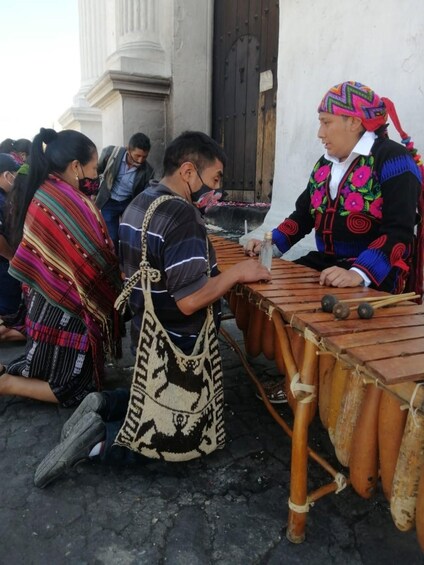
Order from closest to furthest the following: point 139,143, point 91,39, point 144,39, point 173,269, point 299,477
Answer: point 299,477, point 173,269, point 139,143, point 144,39, point 91,39

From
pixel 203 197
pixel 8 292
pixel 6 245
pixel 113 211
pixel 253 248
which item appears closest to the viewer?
pixel 203 197

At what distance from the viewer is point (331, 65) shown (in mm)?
3590

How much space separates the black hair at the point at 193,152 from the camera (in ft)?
6.40

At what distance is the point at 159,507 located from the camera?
1878 mm

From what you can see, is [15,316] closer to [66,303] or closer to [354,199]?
[66,303]

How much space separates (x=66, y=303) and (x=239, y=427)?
1.20 metres

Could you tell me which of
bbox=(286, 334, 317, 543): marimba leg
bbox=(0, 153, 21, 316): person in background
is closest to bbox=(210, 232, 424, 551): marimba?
bbox=(286, 334, 317, 543): marimba leg

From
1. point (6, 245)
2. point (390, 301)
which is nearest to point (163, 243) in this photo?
point (390, 301)

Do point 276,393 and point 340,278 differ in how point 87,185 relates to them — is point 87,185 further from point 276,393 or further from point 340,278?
point 276,393

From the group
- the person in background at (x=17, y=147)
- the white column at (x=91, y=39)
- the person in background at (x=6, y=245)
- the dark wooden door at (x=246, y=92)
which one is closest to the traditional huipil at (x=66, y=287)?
the person in background at (x=6, y=245)

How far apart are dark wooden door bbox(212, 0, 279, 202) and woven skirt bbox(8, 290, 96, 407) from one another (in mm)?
3327

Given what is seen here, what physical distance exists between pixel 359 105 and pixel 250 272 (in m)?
1.07

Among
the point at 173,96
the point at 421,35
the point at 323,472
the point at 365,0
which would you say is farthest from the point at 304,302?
the point at 173,96

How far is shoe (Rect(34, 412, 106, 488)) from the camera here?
1942mm
